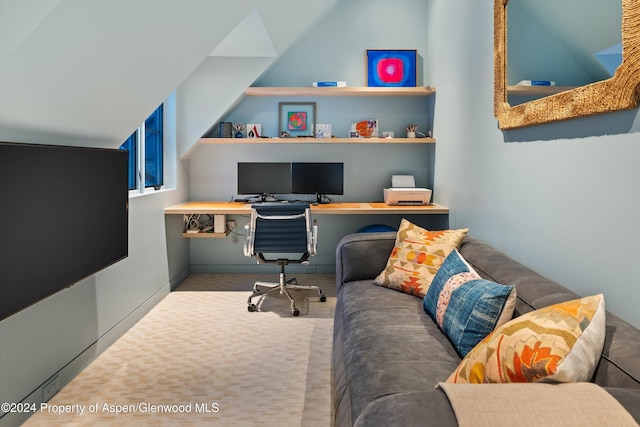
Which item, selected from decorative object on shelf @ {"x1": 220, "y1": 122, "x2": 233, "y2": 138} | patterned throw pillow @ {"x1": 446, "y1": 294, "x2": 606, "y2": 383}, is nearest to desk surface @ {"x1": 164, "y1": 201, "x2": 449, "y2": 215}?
decorative object on shelf @ {"x1": 220, "y1": 122, "x2": 233, "y2": 138}

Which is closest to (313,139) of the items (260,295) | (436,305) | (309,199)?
(309,199)

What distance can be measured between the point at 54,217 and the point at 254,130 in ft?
9.75

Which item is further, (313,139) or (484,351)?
(313,139)

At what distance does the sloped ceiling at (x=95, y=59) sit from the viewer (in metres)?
1.57

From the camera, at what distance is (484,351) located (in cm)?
139

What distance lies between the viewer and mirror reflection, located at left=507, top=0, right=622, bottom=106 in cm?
174

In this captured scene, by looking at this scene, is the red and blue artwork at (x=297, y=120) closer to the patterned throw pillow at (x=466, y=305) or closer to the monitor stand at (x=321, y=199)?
the monitor stand at (x=321, y=199)

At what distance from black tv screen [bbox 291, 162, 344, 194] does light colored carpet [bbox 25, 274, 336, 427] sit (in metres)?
1.27

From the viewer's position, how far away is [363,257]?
10.1ft

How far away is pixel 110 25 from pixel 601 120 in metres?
1.91

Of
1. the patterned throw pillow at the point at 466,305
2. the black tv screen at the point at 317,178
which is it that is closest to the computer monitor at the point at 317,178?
the black tv screen at the point at 317,178

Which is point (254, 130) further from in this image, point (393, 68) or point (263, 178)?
point (393, 68)

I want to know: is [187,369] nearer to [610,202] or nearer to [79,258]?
[79,258]

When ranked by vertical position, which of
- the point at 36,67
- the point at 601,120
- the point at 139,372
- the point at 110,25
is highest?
the point at 110,25
